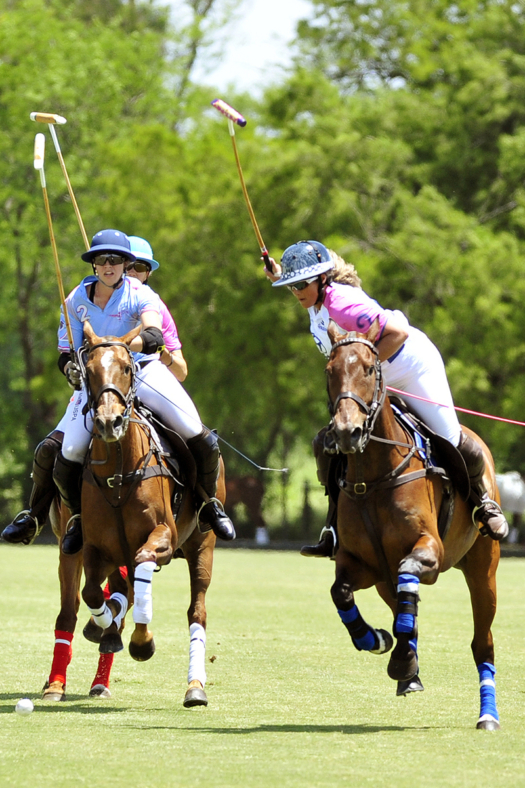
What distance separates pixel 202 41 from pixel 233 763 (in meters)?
35.7

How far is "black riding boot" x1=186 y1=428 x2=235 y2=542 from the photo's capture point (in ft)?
26.2

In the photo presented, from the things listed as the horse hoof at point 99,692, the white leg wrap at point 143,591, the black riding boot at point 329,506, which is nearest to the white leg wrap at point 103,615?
the white leg wrap at point 143,591

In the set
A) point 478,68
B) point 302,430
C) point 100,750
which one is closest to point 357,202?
point 478,68

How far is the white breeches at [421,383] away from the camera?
7344 millimetres

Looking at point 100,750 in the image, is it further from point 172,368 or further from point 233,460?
point 233,460

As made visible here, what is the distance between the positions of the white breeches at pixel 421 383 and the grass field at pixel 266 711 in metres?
1.67

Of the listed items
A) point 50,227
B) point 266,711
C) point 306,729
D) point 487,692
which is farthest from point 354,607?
point 50,227

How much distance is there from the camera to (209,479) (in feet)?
26.6

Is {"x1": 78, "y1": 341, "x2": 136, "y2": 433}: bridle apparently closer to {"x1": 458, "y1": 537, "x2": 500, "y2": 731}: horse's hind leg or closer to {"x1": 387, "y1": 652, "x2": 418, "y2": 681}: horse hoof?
{"x1": 387, "y1": 652, "x2": 418, "y2": 681}: horse hoof

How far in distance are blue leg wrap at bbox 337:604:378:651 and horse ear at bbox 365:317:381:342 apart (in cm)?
144

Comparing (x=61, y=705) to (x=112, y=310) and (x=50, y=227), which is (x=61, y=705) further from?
(x=50, y=227)

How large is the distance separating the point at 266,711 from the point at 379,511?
1.48m

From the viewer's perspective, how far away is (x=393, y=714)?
722cm

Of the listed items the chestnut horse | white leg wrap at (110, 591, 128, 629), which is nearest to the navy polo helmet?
the chestnut horse
